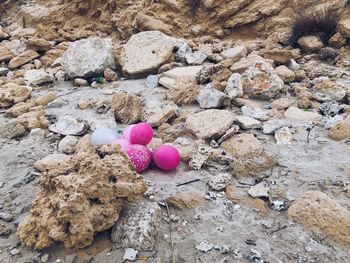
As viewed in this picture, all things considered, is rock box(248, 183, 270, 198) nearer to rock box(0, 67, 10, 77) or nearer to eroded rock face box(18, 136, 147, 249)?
eroded rock face box(18, 136, 147, 249)

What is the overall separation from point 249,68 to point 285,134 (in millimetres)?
1660

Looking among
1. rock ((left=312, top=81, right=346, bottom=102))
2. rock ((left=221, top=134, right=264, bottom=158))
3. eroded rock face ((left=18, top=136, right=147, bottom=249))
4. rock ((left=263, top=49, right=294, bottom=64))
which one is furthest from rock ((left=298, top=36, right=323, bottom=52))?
eroded rock face ((left=18, top=136, right=147, bottom=249))

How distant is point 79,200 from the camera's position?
258 centimetres

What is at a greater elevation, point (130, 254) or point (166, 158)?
point (130, 254)

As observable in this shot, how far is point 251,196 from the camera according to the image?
3.18 meters

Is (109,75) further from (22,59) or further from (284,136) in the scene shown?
(284,136)

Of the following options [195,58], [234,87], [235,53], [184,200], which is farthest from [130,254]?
[235,53]

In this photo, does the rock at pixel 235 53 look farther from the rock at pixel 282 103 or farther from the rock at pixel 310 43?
the rock at pixel 282 103

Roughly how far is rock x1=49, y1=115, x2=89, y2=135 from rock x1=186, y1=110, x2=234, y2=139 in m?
1.12

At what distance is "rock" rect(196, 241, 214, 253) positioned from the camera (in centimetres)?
262

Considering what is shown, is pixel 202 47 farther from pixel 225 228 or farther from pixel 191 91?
pixel 225 228

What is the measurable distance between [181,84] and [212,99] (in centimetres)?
80

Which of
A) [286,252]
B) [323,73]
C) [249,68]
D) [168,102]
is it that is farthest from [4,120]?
[323,73]

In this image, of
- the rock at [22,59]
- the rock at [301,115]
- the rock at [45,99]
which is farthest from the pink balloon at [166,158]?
the rock at [22,59]
